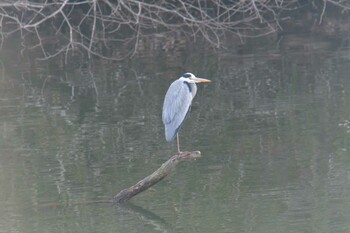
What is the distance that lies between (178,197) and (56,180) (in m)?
1.49

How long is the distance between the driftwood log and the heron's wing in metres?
0.78

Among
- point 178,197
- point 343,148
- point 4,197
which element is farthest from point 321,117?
point 4,197

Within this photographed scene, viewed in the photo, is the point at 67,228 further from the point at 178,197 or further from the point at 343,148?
the point at 343,148

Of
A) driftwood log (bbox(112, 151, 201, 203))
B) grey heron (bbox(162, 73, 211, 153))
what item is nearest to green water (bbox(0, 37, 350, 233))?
driftwood log (bbox(112, 151, 201, 203))

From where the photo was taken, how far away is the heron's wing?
920 cm

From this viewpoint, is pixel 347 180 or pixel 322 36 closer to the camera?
pixel 347 180

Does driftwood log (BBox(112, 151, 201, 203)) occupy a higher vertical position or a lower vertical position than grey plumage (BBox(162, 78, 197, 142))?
lower

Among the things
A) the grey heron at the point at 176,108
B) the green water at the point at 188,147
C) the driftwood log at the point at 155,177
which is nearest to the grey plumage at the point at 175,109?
the grey heron at the point at 176,108

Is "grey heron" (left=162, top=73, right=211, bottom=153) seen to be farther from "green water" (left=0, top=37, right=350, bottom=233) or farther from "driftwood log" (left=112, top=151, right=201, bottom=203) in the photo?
"driftwood log" (left=112, top=151, right=201, bottom=203)

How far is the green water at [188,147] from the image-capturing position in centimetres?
837

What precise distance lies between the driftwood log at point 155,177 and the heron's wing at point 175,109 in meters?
0.78

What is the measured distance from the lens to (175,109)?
925 cm

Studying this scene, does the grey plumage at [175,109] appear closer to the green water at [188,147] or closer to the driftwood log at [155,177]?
the green water at [188,147]

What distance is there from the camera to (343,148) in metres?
10.4
